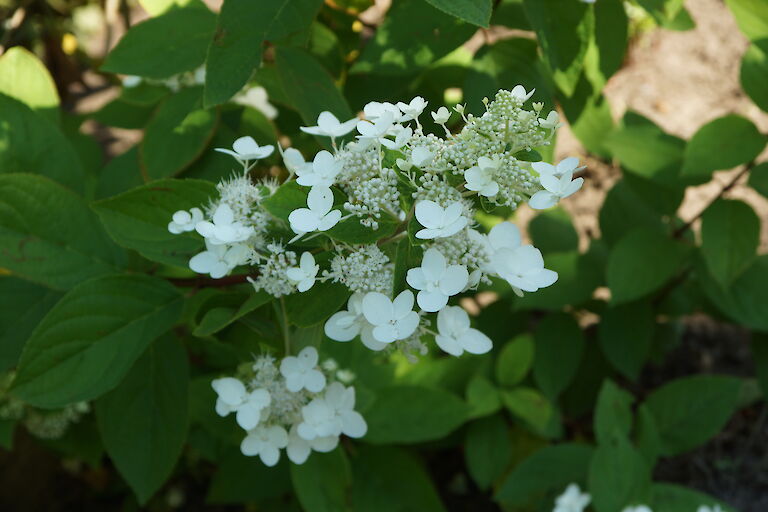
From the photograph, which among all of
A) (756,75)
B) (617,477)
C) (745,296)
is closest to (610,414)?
(617,477)

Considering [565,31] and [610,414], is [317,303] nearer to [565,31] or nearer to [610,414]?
[565,31]

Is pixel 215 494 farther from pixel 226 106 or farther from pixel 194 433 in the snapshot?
pixel 226 106

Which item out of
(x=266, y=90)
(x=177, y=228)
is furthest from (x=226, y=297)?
(x=266, y=90)

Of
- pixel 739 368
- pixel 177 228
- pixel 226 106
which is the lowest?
pixel 739 368

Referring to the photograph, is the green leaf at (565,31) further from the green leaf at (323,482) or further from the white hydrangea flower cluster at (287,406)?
the green leaf at (323,482)

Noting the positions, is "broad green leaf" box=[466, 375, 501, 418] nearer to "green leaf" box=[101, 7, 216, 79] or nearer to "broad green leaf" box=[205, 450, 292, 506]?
"broad green leaf" box=[205, 450, 292, 506]

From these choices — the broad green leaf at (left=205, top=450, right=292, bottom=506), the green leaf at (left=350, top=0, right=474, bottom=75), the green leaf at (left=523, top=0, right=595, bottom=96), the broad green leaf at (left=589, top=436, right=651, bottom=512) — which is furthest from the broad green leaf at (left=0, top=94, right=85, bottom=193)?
the broad green leaf at (left=589, top=436, right=651, bottom=512)

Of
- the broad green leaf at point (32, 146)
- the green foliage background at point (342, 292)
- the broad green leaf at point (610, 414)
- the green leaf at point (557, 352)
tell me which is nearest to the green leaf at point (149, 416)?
the green foliage background at point (342, 292)

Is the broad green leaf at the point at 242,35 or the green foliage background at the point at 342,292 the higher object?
the broad green leaf at the point at 242,35
